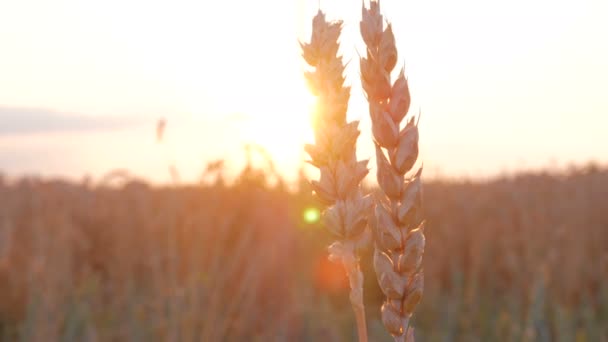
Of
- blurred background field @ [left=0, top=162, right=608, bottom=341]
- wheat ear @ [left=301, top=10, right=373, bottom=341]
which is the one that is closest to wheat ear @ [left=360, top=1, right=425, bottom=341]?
wheat ear @ [left=301, top=10, right=373, bottom=341]

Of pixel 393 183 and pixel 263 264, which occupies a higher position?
pixel 393 183

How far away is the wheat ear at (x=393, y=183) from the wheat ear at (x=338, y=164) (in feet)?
0.06

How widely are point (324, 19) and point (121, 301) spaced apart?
4829 mm

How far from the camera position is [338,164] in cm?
53

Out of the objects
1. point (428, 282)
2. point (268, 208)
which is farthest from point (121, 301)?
point (428, 282)

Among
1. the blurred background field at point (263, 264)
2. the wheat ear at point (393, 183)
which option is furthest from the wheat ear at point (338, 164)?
the blurred background field at point (263, 264)

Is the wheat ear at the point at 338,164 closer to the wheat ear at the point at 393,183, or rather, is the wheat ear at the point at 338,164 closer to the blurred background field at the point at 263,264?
the wheat ear at the point at 393,183

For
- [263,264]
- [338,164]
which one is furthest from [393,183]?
[263,264]

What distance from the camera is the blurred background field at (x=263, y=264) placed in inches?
167

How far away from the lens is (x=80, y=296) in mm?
5203

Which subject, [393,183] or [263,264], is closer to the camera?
[393,183]

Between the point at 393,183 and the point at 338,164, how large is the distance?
4cm

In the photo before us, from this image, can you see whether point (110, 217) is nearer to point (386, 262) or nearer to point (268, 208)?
point (268, 208)

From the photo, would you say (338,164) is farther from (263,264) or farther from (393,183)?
(263,264)
